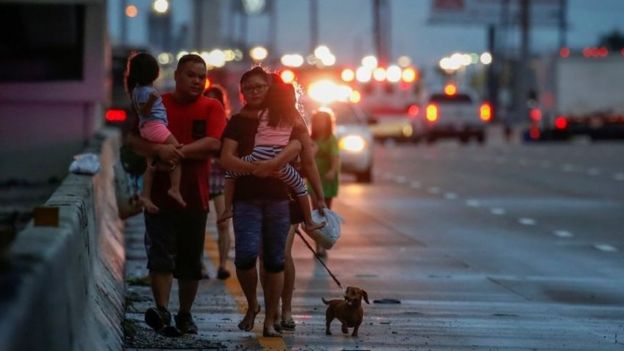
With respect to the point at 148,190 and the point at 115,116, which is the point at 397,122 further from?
the point at 148,190

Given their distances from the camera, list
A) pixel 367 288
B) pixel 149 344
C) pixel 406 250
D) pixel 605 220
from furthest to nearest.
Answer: pixel 605 220 → pixel 406 250 → pixel 367 288 → pixel 149 344

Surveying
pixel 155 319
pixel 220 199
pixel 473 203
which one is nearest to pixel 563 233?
pixel 473 203

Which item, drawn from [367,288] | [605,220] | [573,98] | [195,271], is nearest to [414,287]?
[367,288]

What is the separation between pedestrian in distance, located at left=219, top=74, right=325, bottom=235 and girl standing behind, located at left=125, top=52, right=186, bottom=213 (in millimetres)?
353

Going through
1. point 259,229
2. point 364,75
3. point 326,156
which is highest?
point 364,75

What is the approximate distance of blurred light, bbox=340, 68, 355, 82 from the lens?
48.5 m

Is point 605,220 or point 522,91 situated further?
point 522,91

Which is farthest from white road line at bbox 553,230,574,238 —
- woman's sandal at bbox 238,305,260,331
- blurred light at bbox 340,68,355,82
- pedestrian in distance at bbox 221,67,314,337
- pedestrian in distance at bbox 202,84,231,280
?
blurred light at bbox 340,68,355,82

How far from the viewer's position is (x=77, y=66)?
3541 cm

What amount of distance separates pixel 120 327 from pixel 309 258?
261 inches

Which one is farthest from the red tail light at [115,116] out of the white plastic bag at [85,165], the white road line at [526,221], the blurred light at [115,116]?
the white plastic bag at [85,165]

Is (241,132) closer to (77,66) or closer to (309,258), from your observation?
(309,258)

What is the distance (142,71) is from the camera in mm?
10531

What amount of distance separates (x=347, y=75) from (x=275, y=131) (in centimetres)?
3946
